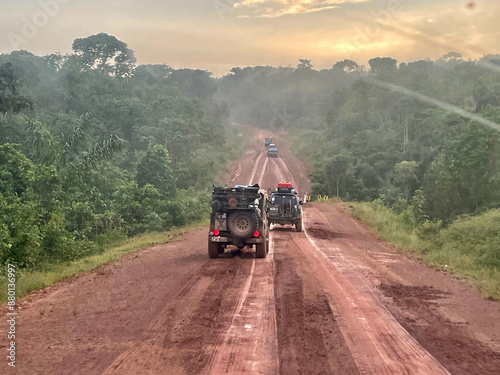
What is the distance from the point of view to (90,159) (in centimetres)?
2703

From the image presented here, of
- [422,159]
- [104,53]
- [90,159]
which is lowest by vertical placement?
[90,159]

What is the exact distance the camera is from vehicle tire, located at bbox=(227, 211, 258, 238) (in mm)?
17391

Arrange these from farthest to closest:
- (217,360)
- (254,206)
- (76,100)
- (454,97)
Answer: (454,97) → (76,100) → (254,206) → (217,360)

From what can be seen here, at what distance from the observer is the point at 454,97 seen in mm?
Answer: 61750

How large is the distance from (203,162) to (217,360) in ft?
154

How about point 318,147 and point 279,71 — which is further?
point 279,71

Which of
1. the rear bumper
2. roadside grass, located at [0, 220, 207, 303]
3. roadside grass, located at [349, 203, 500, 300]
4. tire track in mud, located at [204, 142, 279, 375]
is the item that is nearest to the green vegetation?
roadside grass, located at [349, 203, 500, 300]

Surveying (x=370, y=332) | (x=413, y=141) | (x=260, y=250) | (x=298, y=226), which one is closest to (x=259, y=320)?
(x=370, y=332)

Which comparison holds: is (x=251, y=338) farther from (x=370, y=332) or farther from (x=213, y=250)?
(x=213, y=250)

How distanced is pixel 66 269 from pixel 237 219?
18.4ft

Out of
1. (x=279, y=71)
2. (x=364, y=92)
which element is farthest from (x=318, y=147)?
(x=279, y=71)

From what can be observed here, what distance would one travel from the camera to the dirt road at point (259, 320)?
7421 mm

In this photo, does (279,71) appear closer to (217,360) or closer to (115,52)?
(115,52)

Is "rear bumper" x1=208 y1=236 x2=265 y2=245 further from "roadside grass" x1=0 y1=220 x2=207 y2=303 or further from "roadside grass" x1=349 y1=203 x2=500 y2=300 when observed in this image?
"roadside grass" x1=349 y1=203 x2=500 y2=300
